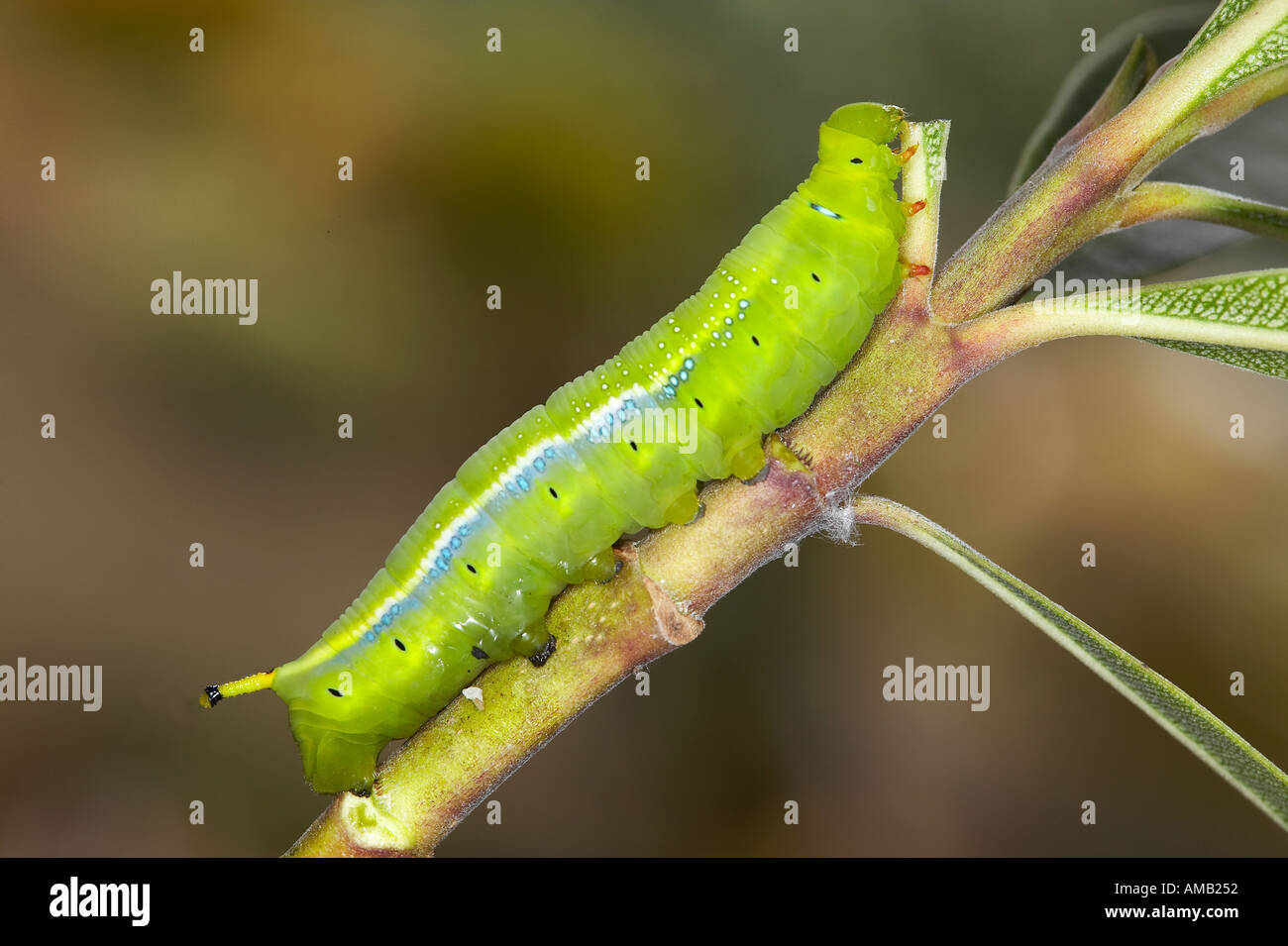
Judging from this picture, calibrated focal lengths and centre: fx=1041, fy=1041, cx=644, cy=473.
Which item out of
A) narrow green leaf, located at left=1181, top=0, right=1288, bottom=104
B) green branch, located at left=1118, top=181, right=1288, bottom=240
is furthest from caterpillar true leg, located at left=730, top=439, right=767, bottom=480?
narrow green leaf, located at left=1181, top=0, right=1288, bottom=104

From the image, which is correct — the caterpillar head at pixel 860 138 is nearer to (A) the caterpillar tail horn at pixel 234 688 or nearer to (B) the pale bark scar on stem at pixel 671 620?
(B) the pale bark scar on stem at pixel 671 620

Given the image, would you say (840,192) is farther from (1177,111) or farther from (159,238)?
(159,238)

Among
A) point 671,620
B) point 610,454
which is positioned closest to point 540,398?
point 610,454

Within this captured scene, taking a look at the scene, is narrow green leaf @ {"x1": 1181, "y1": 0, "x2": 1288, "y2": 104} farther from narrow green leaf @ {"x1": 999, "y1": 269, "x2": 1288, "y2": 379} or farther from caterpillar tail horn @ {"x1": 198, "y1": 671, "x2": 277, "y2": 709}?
caterpillar tail horn @ {"x1": 198, "y1": 671, "x2": 277, "y2": 709}

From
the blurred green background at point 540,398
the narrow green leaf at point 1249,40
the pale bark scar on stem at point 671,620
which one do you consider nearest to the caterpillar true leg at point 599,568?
the pale bark scar on stem at point 671,620

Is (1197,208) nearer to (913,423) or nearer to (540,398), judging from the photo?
(913,423)

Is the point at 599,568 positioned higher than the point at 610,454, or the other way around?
the point at 610,454
